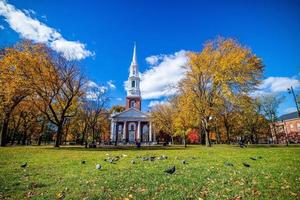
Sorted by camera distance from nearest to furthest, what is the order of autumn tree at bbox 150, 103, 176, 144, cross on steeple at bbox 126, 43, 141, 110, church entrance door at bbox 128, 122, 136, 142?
autumn tree at bbox 150, 103, 176, 144, church entrance door at bbox 128, 122, 136, 142, cross on steeple at bbox 126, 43, 141, 110

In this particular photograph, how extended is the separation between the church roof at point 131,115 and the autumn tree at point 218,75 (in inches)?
1464

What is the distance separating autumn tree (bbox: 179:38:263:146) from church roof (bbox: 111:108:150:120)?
3719cm

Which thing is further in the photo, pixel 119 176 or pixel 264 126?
pixel 264 126

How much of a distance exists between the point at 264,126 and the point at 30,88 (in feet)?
167

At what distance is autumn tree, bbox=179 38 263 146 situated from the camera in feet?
73.5

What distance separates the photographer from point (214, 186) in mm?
5312

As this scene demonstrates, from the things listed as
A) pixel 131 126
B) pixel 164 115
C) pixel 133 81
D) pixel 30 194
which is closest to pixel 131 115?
pixel 131 126

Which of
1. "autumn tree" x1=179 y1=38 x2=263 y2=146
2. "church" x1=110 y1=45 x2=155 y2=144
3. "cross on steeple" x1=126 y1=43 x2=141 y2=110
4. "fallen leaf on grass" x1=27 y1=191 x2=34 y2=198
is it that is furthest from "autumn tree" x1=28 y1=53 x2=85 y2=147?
"cross on steeple" x1=126 y1=43 x2=141 y2=110

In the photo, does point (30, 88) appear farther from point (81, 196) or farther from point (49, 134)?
point (49, 134)

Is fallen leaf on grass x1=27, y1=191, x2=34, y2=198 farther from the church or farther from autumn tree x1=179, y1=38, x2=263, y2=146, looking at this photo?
the church

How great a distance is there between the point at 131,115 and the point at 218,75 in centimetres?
4308

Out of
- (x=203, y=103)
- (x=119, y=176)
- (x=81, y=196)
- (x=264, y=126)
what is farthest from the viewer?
(x=264, y=126)

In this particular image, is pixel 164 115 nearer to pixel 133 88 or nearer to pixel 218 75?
pixel 133 88

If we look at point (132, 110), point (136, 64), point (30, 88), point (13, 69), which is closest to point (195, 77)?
point (30, 88)
